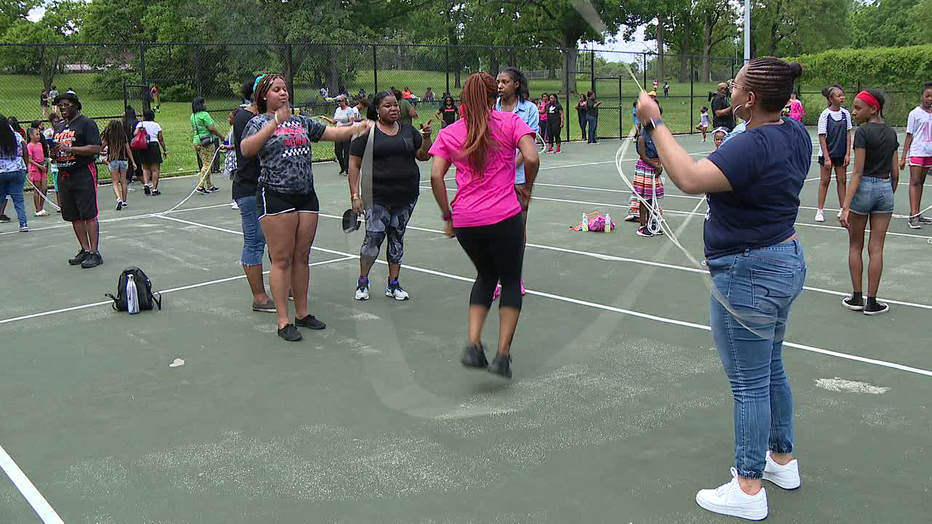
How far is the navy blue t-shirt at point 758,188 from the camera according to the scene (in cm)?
334

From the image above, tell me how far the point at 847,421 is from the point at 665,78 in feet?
140

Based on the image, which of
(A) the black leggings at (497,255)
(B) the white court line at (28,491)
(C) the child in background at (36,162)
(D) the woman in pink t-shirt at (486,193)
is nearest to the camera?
(B) the white court line at (28,491)

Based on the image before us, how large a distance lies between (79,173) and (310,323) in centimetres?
463

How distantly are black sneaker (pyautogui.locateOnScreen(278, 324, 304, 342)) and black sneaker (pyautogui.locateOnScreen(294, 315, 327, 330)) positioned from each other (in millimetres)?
289

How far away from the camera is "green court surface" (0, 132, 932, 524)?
3986 mm

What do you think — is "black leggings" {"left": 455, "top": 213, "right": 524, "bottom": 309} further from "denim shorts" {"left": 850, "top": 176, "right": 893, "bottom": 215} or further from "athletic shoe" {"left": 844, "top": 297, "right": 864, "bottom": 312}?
"athletic shoe" {"left": 844, "top": 297, "right": 864, "bottom": 312}

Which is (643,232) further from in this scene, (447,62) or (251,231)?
(447,62)

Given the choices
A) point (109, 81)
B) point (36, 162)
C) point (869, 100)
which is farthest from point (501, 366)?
point (109, 81)

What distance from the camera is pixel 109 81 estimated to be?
32.0 m

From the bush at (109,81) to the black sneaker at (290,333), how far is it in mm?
25532

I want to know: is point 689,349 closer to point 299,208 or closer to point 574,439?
point 574,439

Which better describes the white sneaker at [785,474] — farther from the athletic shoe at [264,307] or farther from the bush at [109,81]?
the bush at [109,81]

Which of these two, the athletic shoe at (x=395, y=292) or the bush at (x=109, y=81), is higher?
the bush at (x=109, y=81)

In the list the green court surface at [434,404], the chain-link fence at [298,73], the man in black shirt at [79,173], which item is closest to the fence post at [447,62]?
the chain-link fence at [298,73]
